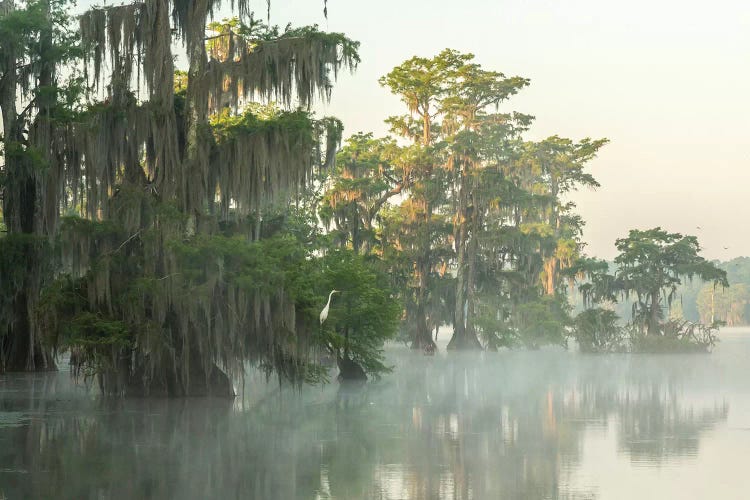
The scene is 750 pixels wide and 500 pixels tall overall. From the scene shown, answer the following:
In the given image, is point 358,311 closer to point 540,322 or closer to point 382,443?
point 382,443

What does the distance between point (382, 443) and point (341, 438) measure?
101 centimetres

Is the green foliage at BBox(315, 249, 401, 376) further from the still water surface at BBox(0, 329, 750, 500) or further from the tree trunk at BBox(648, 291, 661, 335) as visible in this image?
the tree trunk at BBox(648, 291, 661, 335)

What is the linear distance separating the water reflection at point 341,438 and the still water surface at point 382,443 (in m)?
0.04

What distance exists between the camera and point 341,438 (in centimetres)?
1906

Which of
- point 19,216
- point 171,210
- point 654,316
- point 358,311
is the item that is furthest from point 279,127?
point 654,316

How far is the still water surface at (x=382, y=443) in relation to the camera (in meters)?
13.6

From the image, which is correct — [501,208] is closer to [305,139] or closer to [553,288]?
[553,288]

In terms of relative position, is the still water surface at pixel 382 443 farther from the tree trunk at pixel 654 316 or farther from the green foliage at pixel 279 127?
the tree trunk at pixel 654 316

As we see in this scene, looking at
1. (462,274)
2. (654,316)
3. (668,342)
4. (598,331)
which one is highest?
(462,274)

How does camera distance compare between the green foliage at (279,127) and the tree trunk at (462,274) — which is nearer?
the green foliage at (279,127)

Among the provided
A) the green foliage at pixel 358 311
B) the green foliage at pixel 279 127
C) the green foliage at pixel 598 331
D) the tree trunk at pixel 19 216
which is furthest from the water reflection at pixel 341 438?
the green foliage at pixel 598 331

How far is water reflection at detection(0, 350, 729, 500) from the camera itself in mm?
13633

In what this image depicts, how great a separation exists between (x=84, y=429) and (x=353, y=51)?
39.3ft

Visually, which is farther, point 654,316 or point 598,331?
point 654,316
